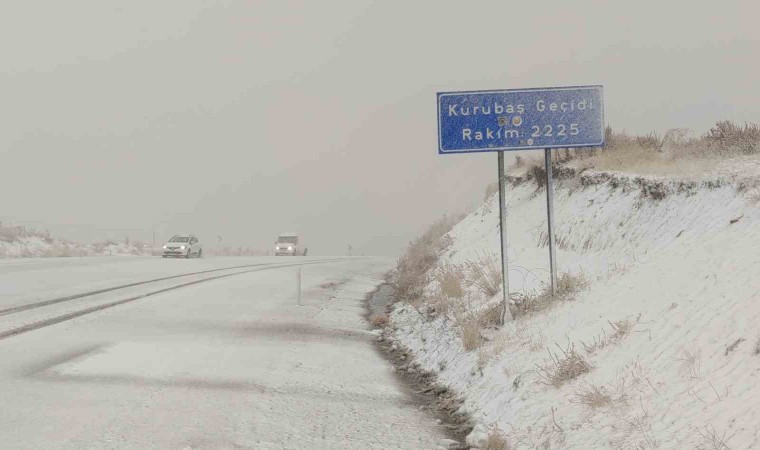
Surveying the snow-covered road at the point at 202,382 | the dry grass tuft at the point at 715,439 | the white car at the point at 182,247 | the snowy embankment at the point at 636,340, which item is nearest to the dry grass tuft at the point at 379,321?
the snow-covered road at the point at 202,382

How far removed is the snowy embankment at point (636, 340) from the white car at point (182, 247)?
31.2 m

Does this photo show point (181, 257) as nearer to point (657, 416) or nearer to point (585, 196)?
point (585, 196)

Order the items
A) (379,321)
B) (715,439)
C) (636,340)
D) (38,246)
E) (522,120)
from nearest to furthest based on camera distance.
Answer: (715,439) → (636,340) → (522,120) → (379,321) → (38,246)

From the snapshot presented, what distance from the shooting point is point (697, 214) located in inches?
388

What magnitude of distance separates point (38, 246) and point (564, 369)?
142 ft

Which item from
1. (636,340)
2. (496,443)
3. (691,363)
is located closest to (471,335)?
(636,340)

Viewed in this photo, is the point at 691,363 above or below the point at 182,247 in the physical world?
below

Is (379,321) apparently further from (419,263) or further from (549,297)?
(419,263)

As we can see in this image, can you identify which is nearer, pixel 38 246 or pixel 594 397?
pixel 594 397

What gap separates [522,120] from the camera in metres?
11.0

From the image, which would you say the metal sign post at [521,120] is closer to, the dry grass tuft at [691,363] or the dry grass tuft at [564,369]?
the dry grass tuft at [564,369]

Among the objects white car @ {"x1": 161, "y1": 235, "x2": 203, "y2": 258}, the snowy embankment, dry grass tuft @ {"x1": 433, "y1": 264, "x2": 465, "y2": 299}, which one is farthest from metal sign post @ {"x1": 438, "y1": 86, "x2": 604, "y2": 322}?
white car @ {"x1": 161, "y1": 235, "x2": 203, "y2": 258}

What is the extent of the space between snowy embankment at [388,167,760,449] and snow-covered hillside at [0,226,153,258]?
33441 millimetres

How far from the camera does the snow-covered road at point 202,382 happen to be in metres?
6.34
